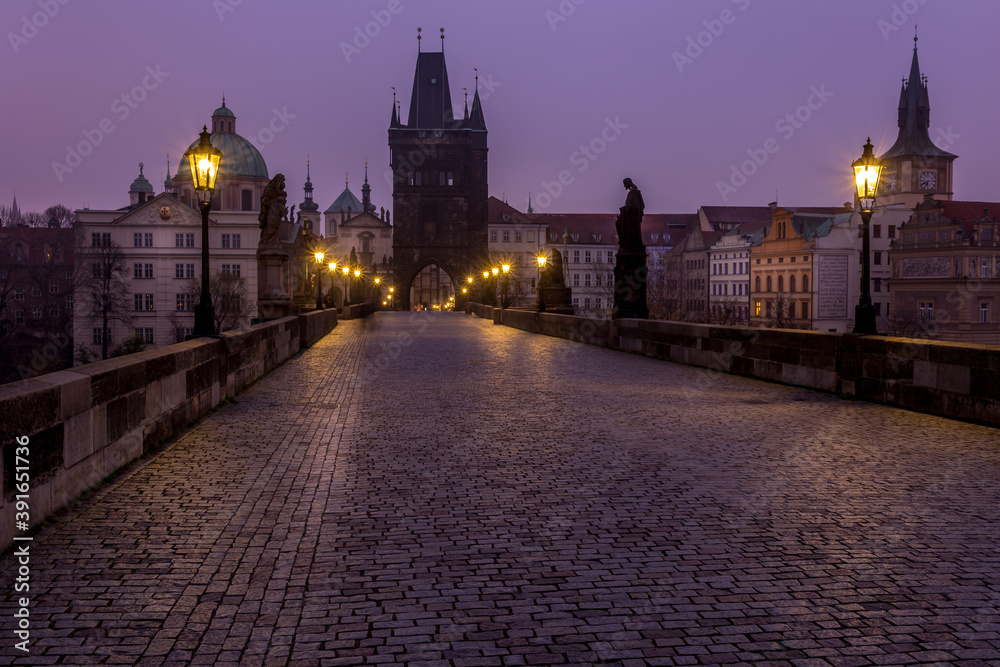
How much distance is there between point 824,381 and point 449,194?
90704mm

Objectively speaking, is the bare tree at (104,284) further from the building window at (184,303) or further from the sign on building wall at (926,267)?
the sign on building wall at (926,267)

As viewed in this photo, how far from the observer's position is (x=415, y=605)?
4.21 m

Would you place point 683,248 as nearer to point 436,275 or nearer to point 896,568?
point 436,275

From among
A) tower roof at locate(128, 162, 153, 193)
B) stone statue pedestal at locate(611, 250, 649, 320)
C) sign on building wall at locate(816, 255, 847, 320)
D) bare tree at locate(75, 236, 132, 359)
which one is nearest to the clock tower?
sign on building wall at locate(816, 255, 847, 320)

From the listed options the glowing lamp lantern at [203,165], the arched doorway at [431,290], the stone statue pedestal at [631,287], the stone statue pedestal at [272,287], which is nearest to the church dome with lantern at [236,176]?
the arched doorway at [431,290]

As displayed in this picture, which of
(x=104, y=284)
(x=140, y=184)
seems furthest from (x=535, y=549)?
(x=140, y=184)

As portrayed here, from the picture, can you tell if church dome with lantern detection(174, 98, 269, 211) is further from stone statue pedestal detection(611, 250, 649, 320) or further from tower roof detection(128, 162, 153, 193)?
stone statue pedestal detection(611, 250, 649, 320)

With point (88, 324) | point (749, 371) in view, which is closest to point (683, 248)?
point (88, 324)

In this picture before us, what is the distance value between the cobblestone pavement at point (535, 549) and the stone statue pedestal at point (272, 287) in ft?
55.8

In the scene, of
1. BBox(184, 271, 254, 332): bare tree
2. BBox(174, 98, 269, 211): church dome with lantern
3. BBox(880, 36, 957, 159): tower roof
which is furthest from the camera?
BBox(174, 98, 269, 211): church dome with lantern

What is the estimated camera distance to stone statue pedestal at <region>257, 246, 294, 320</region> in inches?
1032

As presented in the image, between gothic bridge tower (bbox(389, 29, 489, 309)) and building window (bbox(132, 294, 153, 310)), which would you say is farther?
gothic bridge tower (bbox(389, 29, 489, 309))

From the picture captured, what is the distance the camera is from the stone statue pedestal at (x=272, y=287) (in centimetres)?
2622

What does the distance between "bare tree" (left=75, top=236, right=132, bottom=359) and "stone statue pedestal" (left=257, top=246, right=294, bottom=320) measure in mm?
50093
